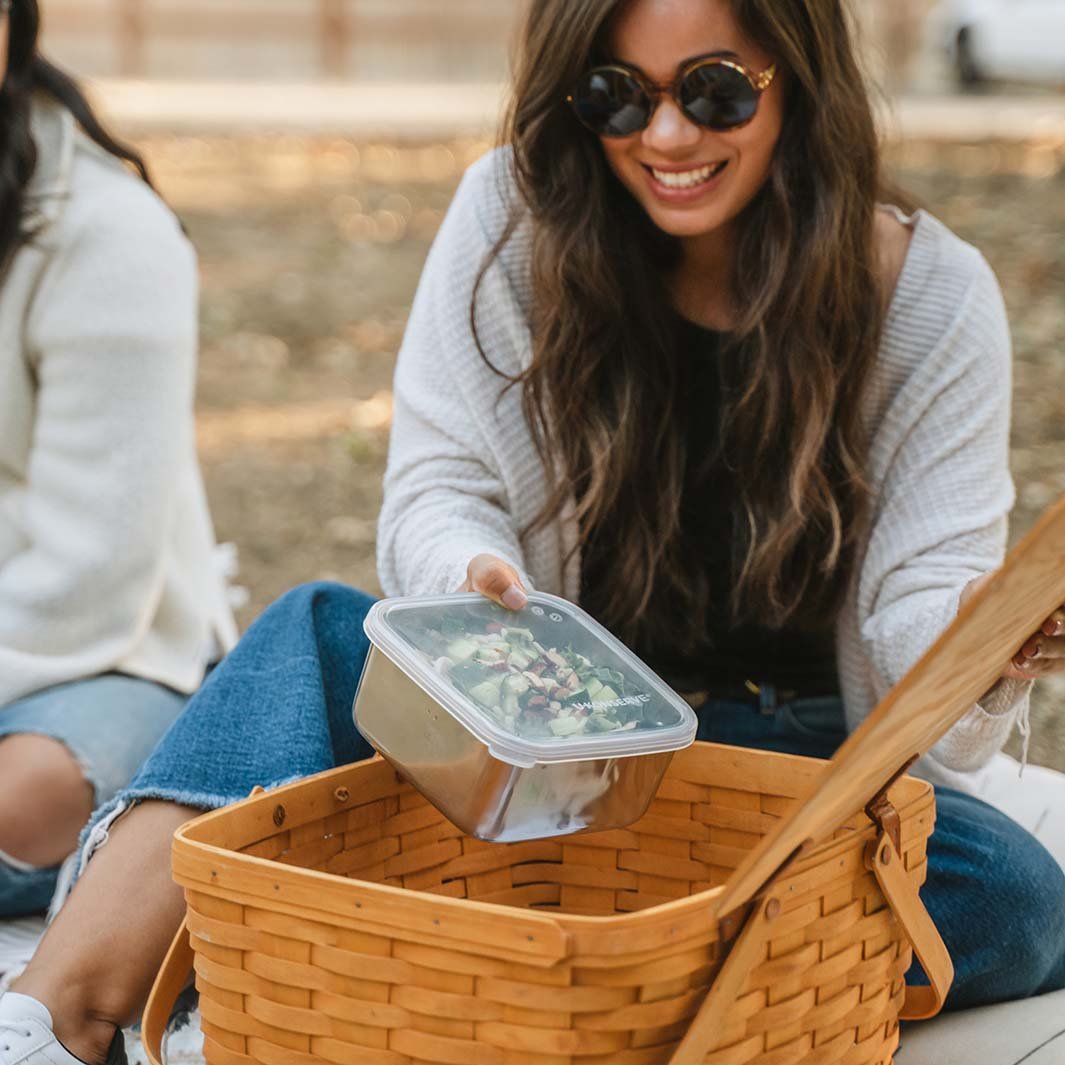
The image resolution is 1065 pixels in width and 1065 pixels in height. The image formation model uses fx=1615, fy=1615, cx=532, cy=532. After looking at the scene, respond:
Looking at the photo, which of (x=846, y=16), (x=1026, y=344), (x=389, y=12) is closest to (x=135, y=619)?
(x=846, y=16)

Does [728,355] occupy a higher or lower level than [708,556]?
higher

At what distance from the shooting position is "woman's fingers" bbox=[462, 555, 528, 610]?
145cm

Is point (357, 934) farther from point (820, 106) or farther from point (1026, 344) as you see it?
point (1026, 344)

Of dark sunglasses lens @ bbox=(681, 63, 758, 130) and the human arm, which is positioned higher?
dark sunglasses lens @ bbox=(681, 63, 758, 130)

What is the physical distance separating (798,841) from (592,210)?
2.97 ft

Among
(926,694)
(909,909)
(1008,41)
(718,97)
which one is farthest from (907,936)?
(1008,41)

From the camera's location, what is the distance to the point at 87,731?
1931mm

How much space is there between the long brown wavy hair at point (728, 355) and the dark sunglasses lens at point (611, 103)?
0.03 m

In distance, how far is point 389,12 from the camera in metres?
13.8

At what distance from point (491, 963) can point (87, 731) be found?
941 millimetres

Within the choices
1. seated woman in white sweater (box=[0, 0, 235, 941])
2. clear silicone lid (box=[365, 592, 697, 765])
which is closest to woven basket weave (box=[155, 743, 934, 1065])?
clear silicone lid (box=[365, 592, 697, 765])

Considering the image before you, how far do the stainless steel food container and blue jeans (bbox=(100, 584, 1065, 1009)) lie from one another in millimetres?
263

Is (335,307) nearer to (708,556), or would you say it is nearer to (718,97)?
(708,556)

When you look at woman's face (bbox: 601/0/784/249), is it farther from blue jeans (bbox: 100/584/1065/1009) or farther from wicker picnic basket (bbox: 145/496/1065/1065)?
wicker picnic basket (bbox: 145/496/1065/1065)
